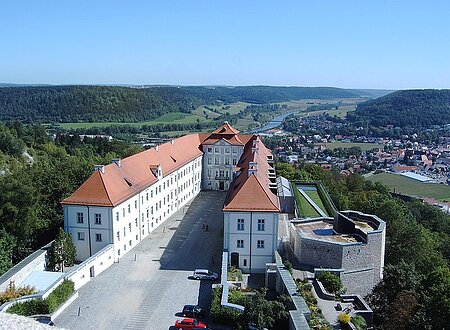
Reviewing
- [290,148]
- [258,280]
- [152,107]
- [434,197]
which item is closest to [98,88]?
[152,107]

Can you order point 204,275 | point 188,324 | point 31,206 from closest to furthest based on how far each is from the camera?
1. point 188,324
2. point 204,275
3. point 31,206

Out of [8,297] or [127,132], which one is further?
[127,132]

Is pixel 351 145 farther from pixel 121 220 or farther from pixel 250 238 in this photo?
pixel 121 220

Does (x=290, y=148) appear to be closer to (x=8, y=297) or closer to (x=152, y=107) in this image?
(x=152, y=107)

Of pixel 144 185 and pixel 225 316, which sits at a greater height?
pixel 144 185

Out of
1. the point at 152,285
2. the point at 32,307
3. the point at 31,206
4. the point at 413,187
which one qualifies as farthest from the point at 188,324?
the point at 413,187

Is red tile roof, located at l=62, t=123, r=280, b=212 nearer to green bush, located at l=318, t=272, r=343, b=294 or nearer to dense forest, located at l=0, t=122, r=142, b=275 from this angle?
dense forest, located at l=0, t=122, r=142, b=275

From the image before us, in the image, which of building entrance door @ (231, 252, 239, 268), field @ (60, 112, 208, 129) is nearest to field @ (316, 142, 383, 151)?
field @ (60, 112, 208, 129)

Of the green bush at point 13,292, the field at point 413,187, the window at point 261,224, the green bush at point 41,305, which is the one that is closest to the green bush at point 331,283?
the window at point 261,224
